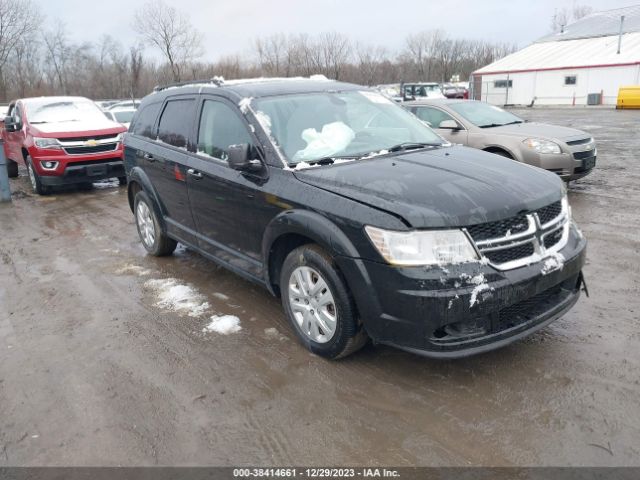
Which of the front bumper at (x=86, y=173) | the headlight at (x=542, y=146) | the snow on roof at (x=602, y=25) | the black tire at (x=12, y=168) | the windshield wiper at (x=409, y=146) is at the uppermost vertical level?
the snow on roof at (x=602, y=25)

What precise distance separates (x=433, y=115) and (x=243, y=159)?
595 cm

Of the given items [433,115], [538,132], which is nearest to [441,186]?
[538,132]

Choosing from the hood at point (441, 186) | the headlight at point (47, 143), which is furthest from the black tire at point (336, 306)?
the headlight at point (47, 143)

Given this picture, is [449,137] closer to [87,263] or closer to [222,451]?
[87,263]

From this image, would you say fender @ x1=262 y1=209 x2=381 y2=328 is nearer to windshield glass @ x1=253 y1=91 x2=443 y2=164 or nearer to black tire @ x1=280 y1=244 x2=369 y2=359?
black tire @ x1=280 y1=244 x2=369 y2=359

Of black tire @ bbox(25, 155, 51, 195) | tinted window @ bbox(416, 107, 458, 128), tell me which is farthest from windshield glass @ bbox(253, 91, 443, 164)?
black tire @ bbox(25, 155, 51, 195)

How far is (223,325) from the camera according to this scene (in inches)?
168

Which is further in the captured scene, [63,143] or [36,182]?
[36,182]

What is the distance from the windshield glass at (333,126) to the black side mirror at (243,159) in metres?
0.23

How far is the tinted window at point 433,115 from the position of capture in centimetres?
881

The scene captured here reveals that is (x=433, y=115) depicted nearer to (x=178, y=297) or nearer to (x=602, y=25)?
(x=178, y=297)

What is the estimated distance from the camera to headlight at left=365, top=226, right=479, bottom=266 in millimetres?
2955

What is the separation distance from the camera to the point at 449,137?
862 centimetres

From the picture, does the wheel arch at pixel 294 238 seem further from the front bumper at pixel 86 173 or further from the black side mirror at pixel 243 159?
the front bumper at pixel 86 173
